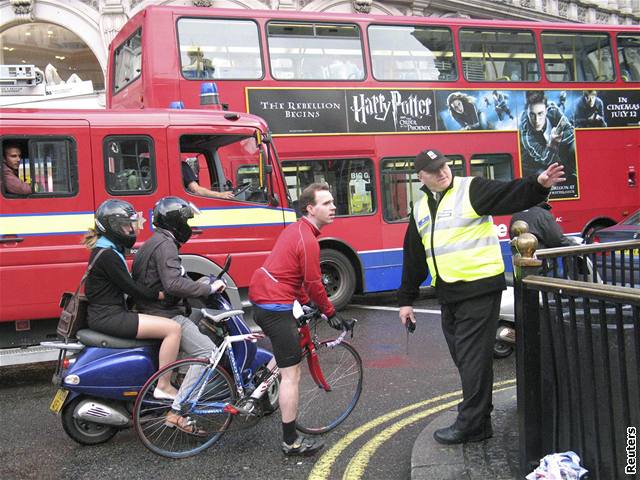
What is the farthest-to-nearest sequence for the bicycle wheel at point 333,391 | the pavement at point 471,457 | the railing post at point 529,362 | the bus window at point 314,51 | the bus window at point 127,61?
the bus window at point 314,51 < the bus window at point 127,61 < the bicycle wheel at point 333,391 < the pavement at point 471,457 < the railing post at point 529,362

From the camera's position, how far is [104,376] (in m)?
4.16

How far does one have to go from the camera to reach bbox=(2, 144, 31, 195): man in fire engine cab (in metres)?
6.28

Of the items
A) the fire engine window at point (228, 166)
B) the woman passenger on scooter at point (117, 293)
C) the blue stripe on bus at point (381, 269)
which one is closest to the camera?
the woman passenger on scooter at point (117, 293)

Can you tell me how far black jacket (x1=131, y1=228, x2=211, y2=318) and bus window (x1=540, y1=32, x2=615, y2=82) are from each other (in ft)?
28.5

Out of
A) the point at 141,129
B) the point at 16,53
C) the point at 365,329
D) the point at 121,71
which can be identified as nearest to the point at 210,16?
the point at 121,71

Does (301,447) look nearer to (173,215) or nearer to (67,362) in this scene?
(67,362)

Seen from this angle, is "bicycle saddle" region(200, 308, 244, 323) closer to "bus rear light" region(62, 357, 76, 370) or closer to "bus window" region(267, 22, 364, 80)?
"bus rear light" region(62, 357, 76, 370)

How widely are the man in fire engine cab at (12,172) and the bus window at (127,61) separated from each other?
9.76 feet

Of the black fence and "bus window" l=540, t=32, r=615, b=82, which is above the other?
"bus window" l=540, t=32, r=615, b=82

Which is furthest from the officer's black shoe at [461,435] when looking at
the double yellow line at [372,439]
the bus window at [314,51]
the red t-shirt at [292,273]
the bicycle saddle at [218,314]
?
the bus window at [314,51]

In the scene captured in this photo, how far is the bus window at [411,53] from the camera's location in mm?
9922

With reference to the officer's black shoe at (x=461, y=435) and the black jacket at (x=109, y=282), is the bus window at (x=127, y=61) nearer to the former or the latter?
the black jacket at (x=109, y=282)

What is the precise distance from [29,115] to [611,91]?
9613 millimetres

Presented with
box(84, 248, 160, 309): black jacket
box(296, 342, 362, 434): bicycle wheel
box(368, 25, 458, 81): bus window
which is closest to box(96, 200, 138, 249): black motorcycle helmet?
Answer: box(84, 248, 160, 309): black jacket
